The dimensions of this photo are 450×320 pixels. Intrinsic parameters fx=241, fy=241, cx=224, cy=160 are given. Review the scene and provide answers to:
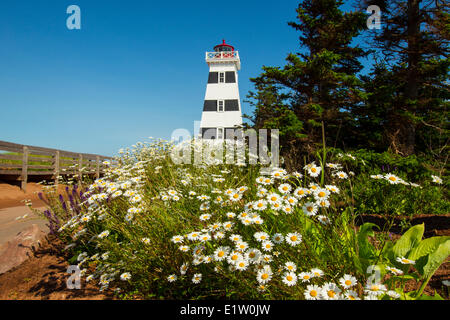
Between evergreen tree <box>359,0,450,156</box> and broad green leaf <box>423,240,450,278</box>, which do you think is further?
evergreen tree <box>359,0,450,156</box>

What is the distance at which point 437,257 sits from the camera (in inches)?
68.4

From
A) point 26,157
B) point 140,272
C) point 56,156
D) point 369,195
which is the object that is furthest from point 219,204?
point 56,156

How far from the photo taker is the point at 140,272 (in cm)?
218

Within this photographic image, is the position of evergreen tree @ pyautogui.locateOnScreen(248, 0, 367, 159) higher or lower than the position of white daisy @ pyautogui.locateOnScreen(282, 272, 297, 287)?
higher

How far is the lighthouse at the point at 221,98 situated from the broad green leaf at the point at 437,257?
16559mm

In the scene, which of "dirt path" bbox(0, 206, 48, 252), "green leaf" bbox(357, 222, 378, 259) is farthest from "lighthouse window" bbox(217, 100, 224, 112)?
"green leaf" bbox(357, 222, 378, 259)

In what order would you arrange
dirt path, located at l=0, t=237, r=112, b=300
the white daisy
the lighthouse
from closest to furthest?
1. the white daisy
2. dirt path, located at l=0, t=237, r=112, b=300
3. the lighthouse

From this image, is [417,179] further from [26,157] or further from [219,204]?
[26,157]

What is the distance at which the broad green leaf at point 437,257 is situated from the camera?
1.73 m

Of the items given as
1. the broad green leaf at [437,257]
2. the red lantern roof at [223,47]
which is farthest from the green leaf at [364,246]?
the red lantern roof at [223,47]

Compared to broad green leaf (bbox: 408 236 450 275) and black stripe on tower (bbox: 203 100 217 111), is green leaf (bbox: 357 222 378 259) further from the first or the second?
black stripe on tower (bbox: 203 100 217 111)

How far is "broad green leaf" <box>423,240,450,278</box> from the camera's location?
1.73 m

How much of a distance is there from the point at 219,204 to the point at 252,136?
21.9 feet

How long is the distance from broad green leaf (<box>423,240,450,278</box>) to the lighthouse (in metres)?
16.6
